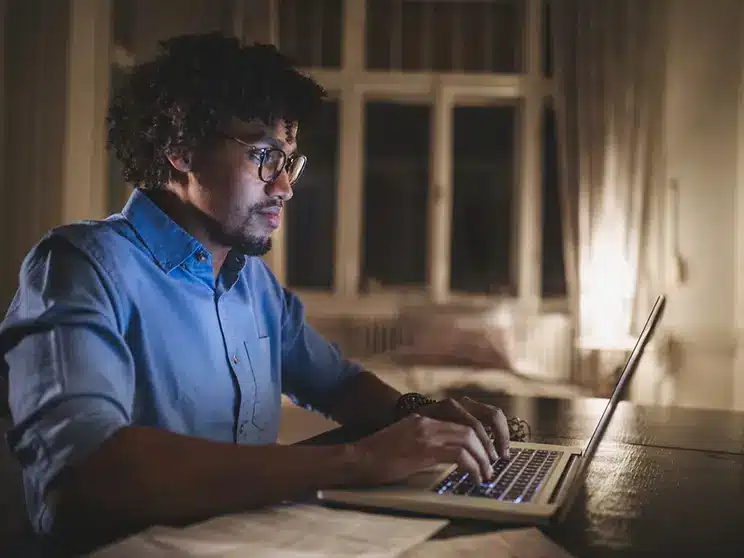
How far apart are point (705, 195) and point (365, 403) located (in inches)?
119

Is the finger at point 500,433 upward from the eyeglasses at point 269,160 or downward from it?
downward

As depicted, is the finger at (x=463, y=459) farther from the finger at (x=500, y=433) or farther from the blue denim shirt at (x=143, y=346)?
the blue denim shirt at (x=143, y=346)

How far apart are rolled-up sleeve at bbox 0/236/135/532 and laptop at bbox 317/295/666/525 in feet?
0.87

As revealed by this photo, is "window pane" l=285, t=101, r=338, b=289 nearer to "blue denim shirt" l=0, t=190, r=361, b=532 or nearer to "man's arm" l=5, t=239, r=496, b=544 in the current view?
"blue denim shirt" l=0, t=190, r=361, b=532

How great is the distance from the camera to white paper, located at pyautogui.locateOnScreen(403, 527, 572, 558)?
71 cm

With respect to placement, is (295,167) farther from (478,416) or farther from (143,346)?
(478,416)

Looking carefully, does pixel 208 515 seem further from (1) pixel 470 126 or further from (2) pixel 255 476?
(1) pixel 470 126

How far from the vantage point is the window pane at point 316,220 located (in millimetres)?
4500

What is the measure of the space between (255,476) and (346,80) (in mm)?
3807

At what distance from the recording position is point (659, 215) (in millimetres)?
4020

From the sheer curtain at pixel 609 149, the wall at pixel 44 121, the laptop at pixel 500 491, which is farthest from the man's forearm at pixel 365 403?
the sheer curtain at pixel 609 149

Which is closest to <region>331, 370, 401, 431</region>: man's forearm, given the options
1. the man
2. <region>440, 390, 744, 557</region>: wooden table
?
the man

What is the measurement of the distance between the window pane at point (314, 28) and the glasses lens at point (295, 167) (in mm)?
3262

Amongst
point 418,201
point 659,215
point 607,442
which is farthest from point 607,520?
point 418,201
